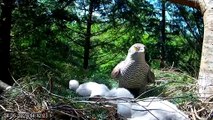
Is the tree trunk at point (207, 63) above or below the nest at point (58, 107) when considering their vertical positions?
above

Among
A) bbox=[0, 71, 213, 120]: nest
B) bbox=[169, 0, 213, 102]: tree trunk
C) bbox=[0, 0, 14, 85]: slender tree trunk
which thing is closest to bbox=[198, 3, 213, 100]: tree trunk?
bbox=[169, 0, 213, 102]: tree trunk

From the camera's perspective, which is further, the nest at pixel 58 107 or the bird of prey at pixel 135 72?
the bird of prey at pixel 135 72

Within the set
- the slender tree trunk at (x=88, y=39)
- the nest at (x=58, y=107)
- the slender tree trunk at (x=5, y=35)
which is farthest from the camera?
the slender tree trunk at (x=88, y=39)

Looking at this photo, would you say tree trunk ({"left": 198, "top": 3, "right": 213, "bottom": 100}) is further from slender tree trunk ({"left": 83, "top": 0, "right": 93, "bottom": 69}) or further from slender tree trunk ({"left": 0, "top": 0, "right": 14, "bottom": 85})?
slender tree trunk ({"left": 83, "top": 0, "right": 93, "bottom": 69})

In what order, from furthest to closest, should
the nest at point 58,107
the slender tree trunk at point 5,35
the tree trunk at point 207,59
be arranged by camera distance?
1. the slender tree trunk at point 5,35
2. the tree trunk at point 207,59
3. the nest at point 58,107

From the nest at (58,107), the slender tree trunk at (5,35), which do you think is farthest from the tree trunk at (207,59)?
the slender tree trunk at (5,35)

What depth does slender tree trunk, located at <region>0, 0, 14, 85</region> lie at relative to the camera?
3850mm

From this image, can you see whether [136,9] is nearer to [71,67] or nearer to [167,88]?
[71,67]

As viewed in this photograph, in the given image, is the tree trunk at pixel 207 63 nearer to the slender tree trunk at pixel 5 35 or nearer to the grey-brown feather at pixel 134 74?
the grey-brown feather at pixel 134 74

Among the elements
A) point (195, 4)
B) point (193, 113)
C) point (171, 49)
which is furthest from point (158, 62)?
point (193, 113)

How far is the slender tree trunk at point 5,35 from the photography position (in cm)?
385

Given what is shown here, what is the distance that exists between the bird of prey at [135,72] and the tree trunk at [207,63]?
0.85 ft

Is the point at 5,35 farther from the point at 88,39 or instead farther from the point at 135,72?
the point at 135,72

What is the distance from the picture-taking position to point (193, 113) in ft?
6.08
